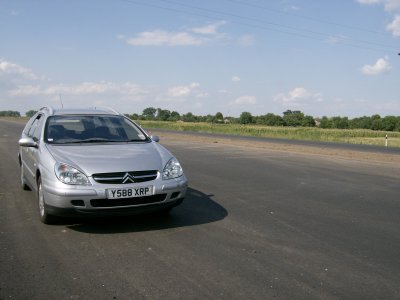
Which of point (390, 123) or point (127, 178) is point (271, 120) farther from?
point (127, 178)

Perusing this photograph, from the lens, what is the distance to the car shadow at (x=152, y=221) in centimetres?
568

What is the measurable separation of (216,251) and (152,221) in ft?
4.96

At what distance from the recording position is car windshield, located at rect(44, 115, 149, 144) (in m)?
6.43

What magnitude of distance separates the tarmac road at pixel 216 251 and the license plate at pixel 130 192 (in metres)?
0.52

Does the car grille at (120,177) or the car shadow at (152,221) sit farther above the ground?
the car grille at (120,177)

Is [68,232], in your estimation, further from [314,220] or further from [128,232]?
[314,220]

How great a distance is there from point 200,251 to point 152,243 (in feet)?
2.06

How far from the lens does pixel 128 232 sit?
5496 mm

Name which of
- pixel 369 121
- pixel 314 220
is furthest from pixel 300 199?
pixel 369 121

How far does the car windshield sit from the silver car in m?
0.01

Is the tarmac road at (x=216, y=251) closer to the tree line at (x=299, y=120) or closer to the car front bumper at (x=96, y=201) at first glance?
the car front bumper at (x=96, y=201)

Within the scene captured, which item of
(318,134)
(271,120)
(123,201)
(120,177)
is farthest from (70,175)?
(271,120)

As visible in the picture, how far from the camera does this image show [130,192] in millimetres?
5270

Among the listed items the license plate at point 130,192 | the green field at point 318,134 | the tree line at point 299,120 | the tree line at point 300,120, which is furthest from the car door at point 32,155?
the tree line at point 300,120
